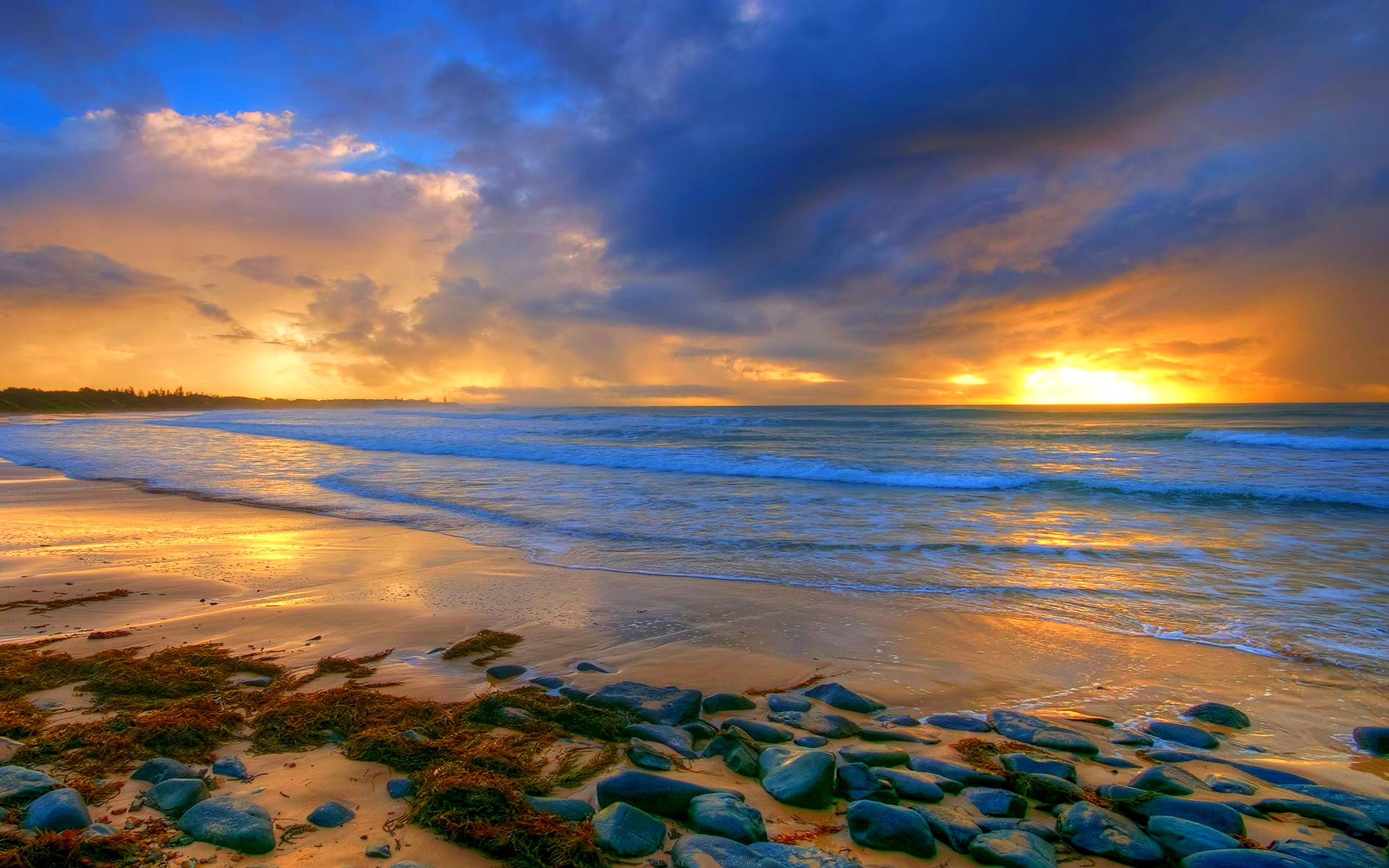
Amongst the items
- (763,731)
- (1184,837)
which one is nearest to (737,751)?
(763,731)

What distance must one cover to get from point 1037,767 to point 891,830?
1047 millimetres

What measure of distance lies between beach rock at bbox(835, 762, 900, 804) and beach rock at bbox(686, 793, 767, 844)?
1.45 feet

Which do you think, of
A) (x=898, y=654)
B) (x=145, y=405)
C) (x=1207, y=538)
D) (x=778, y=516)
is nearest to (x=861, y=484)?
(x=778, y=516)

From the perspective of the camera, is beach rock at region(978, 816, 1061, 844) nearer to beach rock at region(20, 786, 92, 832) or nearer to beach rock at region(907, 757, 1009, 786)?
beach rock at region(907, 757, 1009, 786)

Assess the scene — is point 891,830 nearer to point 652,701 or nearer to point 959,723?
point 959,723

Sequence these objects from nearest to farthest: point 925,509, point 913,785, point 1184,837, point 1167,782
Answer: point 1184,837, point 913,785, point 1167,782, point 925,509

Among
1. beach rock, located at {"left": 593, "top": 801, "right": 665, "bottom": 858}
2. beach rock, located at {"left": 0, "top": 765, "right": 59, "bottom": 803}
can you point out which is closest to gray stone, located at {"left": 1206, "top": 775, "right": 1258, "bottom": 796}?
Answer: beach rock, located at {"left": 593, "top": 801, "right": 665, "bottom": 858}

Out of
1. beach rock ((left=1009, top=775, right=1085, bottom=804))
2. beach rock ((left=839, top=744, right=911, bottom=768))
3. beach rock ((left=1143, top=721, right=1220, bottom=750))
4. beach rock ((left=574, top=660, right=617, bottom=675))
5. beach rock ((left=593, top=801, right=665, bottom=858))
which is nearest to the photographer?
beach rock ((left=593, top=801, right=665, bottom=858))

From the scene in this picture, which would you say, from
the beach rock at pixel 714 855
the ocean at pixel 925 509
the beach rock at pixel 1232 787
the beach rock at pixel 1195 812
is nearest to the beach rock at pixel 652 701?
the beach rock at pixel 714 855

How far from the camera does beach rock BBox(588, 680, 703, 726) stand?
11.6ft

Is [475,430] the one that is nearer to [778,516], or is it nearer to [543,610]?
[778,516]

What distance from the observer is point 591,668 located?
14.3ft

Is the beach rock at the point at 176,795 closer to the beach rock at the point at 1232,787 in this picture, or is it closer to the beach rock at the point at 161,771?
the beach rock at the point at 161,771

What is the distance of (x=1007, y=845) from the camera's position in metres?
2.37
